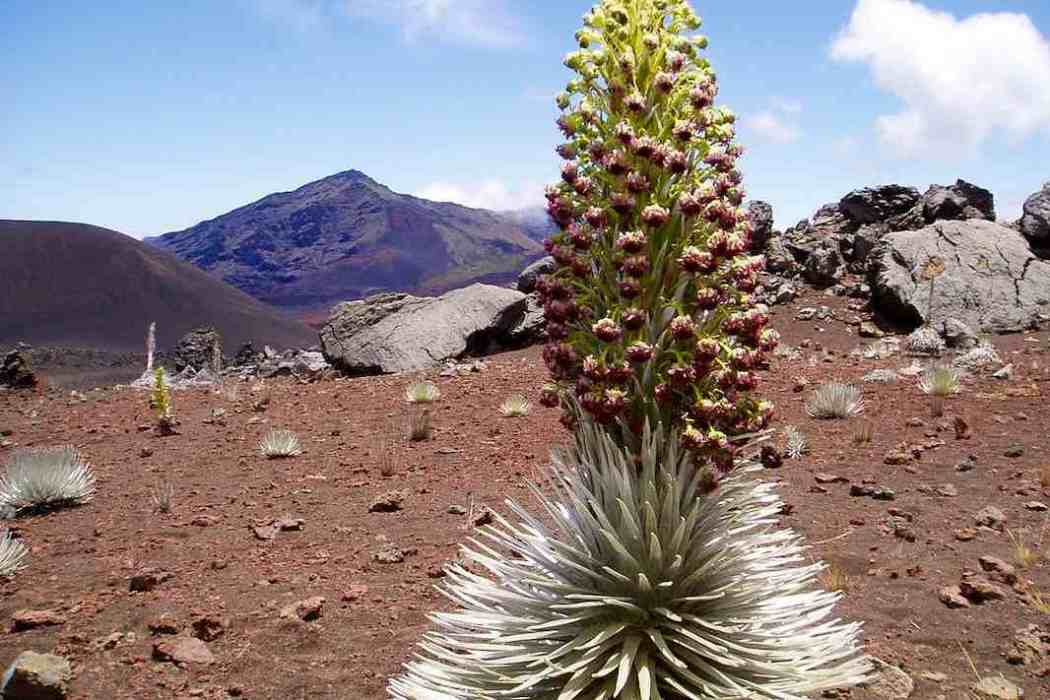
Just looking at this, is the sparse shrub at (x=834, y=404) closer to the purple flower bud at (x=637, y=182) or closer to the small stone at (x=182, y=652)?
the small stone at (x=182, y=652)

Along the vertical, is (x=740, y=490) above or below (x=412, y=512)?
above

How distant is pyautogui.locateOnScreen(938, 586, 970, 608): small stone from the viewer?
4.02 m

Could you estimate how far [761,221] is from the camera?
20.1 meters

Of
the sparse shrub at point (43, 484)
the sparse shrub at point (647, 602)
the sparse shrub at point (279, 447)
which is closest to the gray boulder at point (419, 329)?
the sparse shrub at point (279, 447)

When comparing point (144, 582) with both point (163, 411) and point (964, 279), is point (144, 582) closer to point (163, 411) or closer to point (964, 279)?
point (163, 411)

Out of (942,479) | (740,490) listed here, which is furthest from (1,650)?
(942,479)

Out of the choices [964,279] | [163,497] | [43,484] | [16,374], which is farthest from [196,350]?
[964,279]

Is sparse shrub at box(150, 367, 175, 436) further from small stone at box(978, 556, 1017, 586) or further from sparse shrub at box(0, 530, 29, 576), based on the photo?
small stone at box(978, 556, 1017, 586)

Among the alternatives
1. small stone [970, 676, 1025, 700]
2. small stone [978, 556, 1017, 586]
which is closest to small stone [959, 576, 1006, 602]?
small stone [978, 556, 1017, 586]

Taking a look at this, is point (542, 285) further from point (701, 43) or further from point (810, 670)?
point (810, 670)

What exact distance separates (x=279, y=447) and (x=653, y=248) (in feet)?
20.1

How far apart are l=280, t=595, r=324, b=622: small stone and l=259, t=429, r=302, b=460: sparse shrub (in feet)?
12.3

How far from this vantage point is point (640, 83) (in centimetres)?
254

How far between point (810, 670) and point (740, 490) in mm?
576
